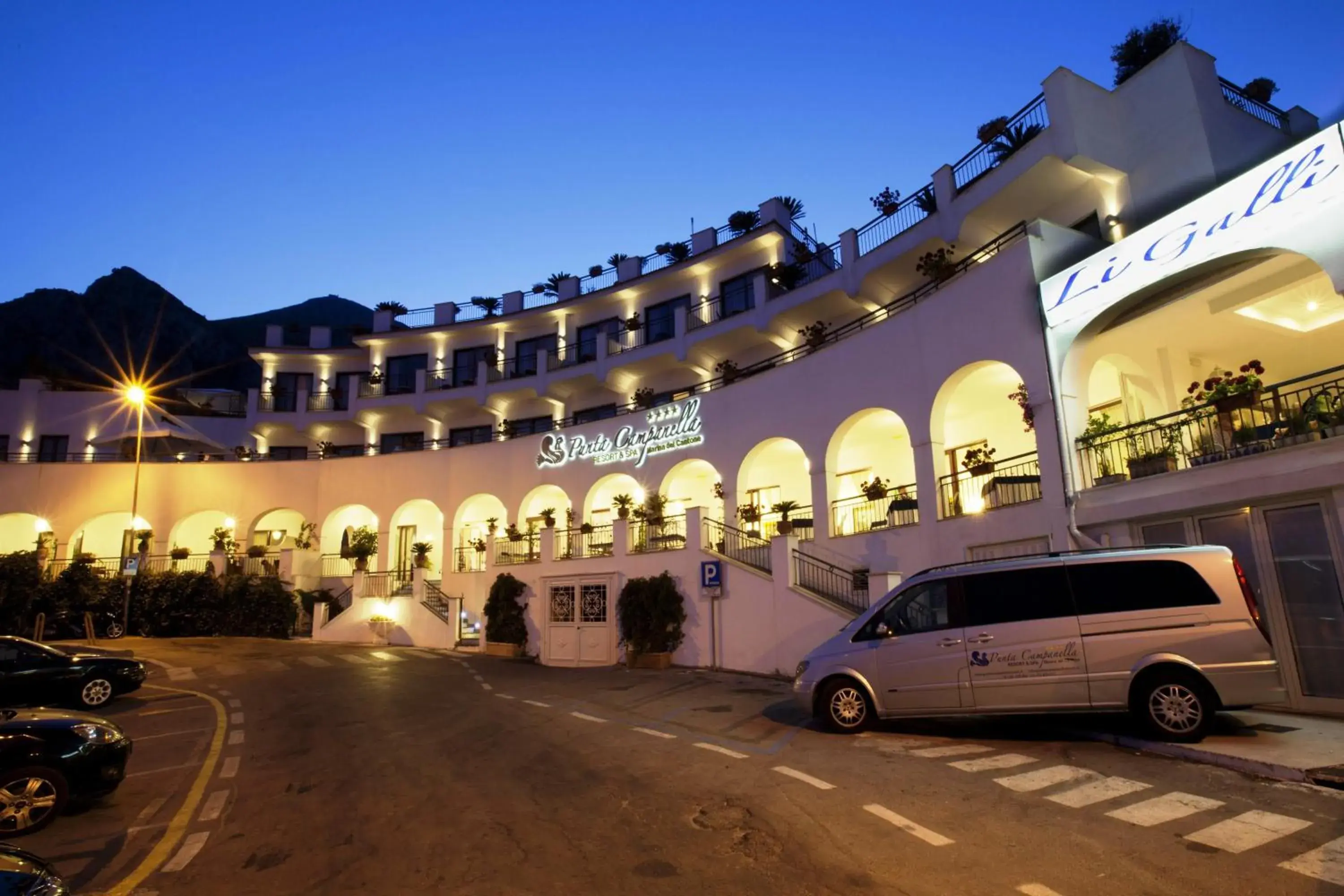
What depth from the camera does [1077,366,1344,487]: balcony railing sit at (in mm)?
9523

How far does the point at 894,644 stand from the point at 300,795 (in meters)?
6.92

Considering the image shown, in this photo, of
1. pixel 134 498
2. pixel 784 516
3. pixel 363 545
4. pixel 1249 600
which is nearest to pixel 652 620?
pixel 784 516

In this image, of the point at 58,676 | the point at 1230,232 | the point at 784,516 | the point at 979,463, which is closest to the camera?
the point at 1230,232

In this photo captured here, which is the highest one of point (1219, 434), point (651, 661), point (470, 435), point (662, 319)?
point (662, 319)

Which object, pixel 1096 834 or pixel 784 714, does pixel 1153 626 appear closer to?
pixel 1096 834

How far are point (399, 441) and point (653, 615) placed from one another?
78.8ft

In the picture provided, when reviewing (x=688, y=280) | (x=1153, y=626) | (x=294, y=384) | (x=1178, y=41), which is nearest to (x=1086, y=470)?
(x=1153, y=626)

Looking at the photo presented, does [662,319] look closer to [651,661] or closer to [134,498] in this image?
[651,661]

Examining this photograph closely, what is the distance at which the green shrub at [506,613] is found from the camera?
22938 millimetres

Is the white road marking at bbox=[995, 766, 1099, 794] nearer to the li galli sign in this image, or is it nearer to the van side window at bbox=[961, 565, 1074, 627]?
the van side window at bbox=[961, 565, 1074, 627]

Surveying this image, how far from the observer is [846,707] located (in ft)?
30.7

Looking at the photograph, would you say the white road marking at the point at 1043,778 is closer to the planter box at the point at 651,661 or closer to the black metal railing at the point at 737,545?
the black metal railing at the point at 737,545

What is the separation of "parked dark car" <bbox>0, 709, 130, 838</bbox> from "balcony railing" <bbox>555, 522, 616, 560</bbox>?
14.5m

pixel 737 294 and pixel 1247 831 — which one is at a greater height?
pixel 737 294
